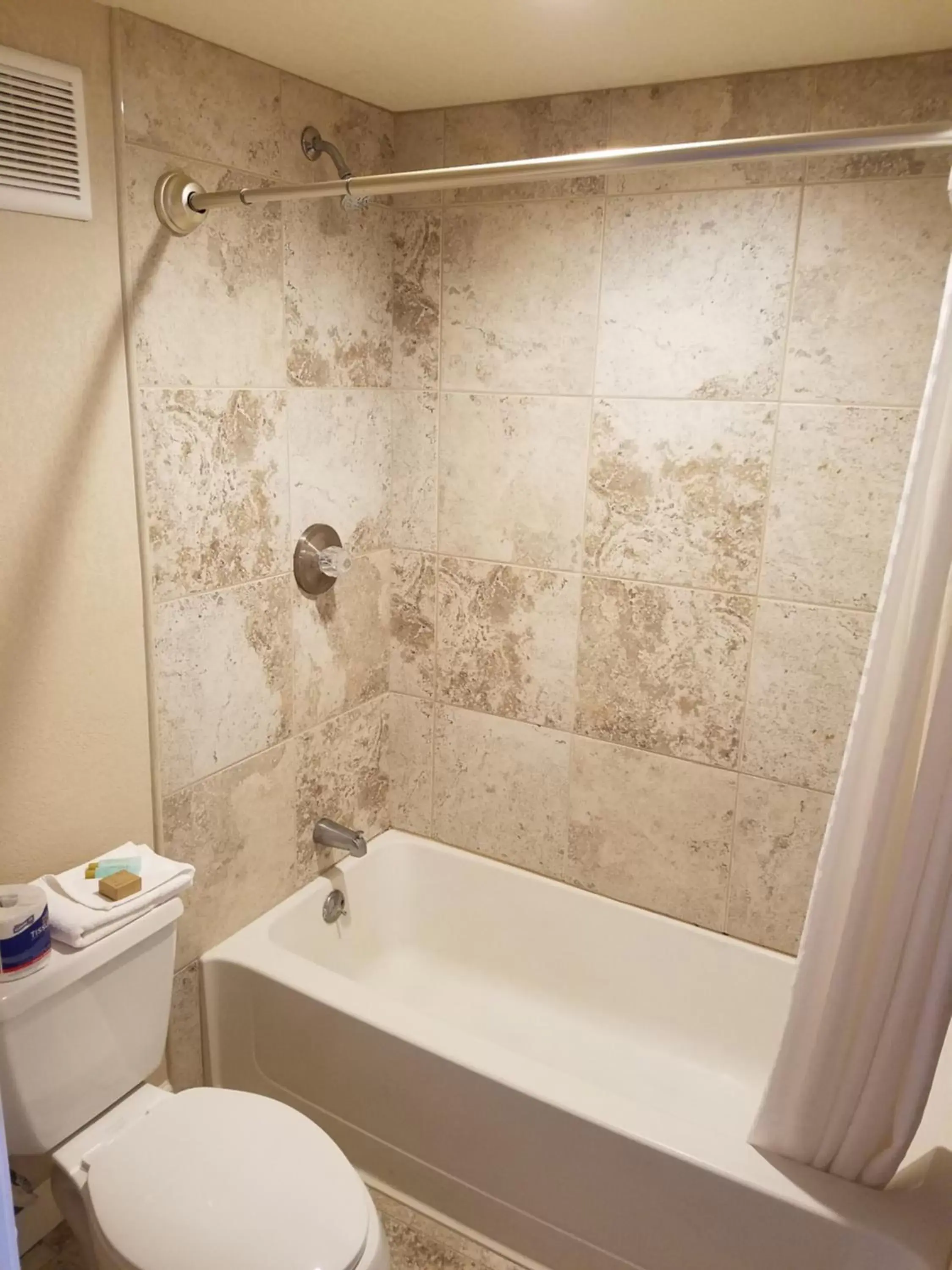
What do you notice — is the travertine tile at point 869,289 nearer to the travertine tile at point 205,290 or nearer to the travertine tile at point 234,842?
the travertine tile at point 205,290

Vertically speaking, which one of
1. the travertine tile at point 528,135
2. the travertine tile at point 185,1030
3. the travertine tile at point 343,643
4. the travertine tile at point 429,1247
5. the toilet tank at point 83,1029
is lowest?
the travertine tile at point 429,1247

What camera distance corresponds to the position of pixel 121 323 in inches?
61.7

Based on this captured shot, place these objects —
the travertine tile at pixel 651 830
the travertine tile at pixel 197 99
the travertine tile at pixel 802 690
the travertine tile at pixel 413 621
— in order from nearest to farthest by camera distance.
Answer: the travertine tile at pixel 197 99, the travertine tile at pixel 802 690, the travertine tile at pixel 651 830, the travertine tile at pixel 413 621

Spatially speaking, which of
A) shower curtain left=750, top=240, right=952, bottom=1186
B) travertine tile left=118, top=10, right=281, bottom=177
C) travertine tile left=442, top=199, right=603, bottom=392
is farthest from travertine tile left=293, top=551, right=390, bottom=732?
shower curtain left=750, top=240, right=952, bottom=1186

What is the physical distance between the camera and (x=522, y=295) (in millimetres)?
2066

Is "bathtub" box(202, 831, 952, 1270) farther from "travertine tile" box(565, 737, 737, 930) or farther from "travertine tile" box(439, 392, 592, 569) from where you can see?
"travertine tile" box(439, 392, 592, 569)

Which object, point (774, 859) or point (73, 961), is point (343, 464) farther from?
point (774, 859)

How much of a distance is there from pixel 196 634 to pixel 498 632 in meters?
0.77

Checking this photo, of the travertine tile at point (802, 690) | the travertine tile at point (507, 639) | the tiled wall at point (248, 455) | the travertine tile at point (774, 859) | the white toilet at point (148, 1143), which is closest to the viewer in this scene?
the white toilet at point (148, 1143)

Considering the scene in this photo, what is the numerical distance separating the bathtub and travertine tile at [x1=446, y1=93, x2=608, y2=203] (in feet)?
5.39

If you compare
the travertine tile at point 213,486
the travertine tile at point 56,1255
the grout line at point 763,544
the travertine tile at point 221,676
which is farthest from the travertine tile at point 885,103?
the travertine tile at point 56,1255

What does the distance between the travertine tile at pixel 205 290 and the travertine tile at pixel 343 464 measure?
0.14 m

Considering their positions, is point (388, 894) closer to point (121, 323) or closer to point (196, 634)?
point (196, 634)

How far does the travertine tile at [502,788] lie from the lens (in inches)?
89.5
